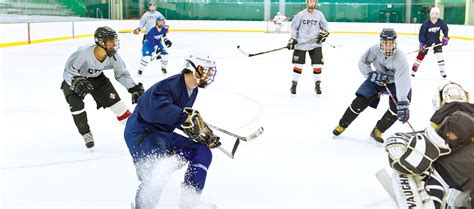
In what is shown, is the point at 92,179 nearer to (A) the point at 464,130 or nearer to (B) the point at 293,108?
(A) the point at 464,130

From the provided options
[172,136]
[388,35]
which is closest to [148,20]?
[388,35]

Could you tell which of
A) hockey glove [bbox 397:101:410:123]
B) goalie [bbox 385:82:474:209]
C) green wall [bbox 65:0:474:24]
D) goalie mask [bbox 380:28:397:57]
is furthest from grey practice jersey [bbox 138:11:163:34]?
green wall [bbox 65:0:474:24]

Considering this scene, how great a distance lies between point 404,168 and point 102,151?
6.28 ft

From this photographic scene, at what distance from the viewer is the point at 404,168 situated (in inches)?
75.1

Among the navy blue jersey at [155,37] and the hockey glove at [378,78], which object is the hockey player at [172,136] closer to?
the hockey glove at [378,78]

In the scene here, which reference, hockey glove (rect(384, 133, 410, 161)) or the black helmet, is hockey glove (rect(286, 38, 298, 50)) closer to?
the black helmet

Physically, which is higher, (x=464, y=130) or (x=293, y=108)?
(x=464, y=130)

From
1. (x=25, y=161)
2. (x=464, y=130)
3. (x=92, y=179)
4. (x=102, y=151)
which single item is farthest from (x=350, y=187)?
(x=25, y=161)

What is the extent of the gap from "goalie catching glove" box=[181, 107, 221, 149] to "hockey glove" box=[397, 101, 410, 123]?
119 cm

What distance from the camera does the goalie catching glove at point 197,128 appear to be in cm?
206

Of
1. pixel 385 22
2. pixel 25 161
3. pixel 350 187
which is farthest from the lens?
pixel 385 22

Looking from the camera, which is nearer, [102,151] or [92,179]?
[92,179]

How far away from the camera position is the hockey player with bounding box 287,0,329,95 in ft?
18.4

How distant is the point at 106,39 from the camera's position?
3.08 m
